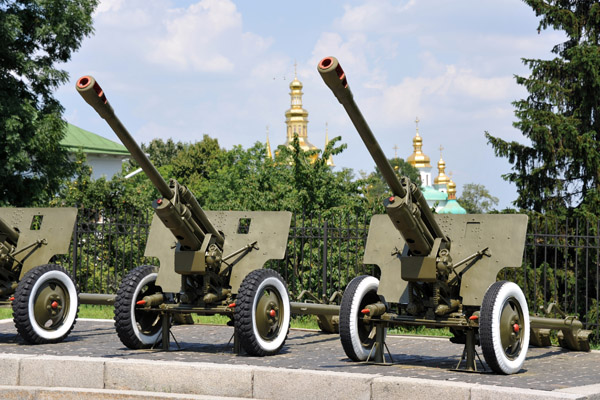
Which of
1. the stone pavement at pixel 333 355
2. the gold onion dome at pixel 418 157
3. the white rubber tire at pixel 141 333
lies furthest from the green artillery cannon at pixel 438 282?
the gold onion dome at pixel 418 157

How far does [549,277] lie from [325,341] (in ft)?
26.8

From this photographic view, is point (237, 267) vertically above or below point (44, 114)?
below

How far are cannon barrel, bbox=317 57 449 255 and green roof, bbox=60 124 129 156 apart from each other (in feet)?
151

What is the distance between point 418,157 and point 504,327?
9572cm

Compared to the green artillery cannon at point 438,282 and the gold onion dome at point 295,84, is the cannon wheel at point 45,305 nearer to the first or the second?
the green artillery cannon at point 438,282

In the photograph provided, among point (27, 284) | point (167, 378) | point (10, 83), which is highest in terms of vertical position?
point (10, 83)

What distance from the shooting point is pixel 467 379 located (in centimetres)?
799

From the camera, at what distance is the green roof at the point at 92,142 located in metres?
53.4

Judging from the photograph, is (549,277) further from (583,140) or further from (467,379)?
(467,379)

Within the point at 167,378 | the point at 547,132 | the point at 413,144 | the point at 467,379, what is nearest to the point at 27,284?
the point at 167,378

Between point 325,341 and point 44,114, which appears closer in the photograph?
point 325,341

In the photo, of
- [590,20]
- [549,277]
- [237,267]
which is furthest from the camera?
[590,20]

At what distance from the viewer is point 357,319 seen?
8.96 m

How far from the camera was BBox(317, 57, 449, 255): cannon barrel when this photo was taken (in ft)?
24.8
